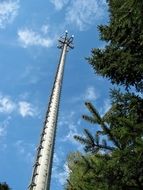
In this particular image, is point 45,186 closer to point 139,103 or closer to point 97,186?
point 97,186

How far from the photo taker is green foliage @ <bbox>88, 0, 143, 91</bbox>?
374 inches

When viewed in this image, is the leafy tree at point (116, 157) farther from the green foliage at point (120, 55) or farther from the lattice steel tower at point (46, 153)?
the green foliage at point (120, 55)

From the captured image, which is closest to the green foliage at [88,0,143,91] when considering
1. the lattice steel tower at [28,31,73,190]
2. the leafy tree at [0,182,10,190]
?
the lattice steel tower at [28,31,73,190]

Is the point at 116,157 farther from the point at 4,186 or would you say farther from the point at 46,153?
the point at 4,186

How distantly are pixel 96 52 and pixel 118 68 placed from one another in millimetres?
963

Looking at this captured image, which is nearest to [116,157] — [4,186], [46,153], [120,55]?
[46,153]

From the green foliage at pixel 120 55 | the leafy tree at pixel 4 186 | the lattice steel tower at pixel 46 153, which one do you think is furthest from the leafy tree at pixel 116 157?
the leafy tree at pixel 4 186

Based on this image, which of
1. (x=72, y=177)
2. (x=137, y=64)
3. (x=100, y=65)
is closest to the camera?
(x=137, y=64)

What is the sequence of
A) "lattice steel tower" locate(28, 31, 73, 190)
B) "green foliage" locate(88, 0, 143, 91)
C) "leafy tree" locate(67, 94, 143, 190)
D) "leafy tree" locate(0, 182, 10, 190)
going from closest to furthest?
1. "leafy tree" locate(67, 94, 143, 190)
2. "lattice steel tower" locate(28, 31, 73, 190)
3. "green foliage" locate(88, 0, 143, 91)
4. "leafy tree" locate(0, 182, 10, 190)

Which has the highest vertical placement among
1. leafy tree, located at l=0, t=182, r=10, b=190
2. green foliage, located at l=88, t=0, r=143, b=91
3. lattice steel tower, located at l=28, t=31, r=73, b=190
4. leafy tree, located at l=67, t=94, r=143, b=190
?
leafy tree, located at l=0, t=182, r=10, b=190

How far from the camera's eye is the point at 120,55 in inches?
389

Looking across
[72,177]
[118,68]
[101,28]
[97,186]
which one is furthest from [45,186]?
[72,177]

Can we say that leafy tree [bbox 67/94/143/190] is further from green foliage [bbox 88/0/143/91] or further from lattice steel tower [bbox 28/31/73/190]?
green foliage [bbox 88/0/143/91]

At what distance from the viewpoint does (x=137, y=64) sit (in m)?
9.49
